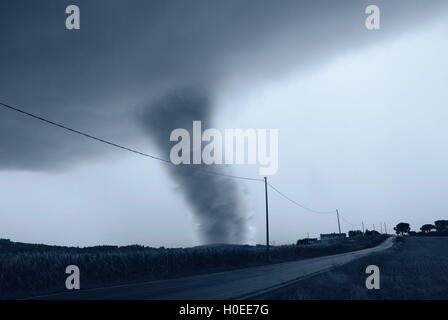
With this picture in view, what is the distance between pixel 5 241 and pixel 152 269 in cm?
7380

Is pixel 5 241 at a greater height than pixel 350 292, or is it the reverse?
pixel 350 292

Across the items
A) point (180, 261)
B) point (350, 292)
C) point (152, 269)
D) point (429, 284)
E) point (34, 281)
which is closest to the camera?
point (350, 292)

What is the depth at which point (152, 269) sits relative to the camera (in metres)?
28.5
